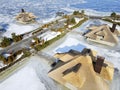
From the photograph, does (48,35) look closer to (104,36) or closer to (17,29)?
(17,29)

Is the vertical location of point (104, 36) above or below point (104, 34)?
below

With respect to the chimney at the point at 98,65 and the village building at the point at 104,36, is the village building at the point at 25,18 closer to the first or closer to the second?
the village building at the point at 104,36

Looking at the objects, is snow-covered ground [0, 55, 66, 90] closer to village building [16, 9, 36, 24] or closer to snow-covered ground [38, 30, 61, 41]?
snow-covered ground [38, 30, 61, 41]

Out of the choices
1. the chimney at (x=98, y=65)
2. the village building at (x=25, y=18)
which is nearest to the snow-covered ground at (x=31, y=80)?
the chimney at (x=98, y=65)

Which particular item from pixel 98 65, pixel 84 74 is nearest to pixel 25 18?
pixel 84 74

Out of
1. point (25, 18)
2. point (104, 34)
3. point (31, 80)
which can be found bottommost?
point (31, 80)

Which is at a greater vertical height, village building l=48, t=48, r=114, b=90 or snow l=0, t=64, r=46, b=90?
village building l=48, t=48, r=114, b=90

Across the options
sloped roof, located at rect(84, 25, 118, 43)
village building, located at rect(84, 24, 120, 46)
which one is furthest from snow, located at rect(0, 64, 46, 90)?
sloped roof, located at rect(84, 25, 118, 43)
